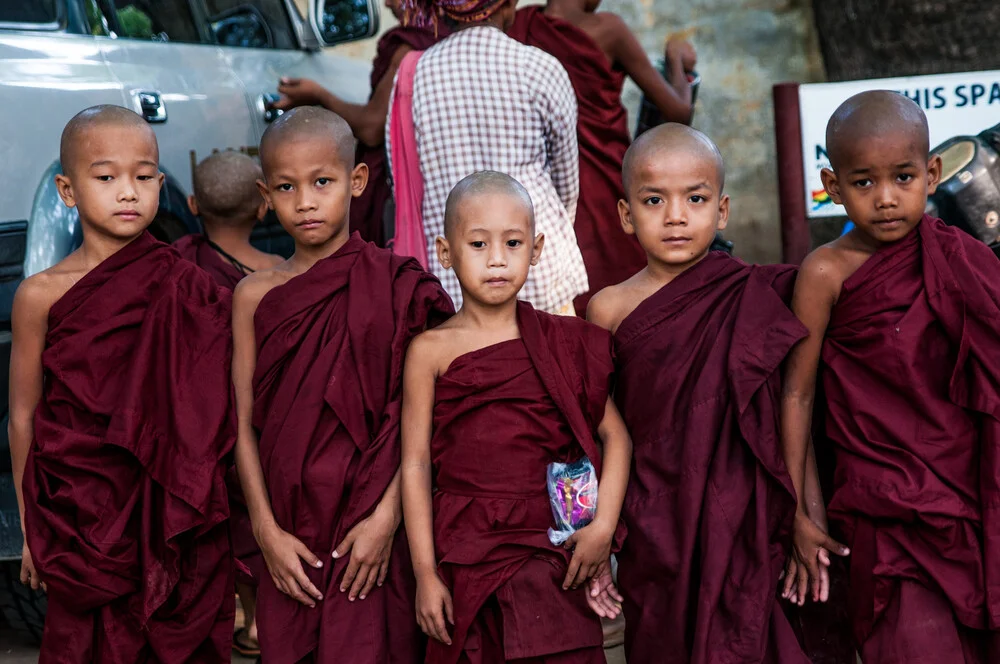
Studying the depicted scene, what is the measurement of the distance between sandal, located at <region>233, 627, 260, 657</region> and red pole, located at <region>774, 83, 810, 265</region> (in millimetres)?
2457

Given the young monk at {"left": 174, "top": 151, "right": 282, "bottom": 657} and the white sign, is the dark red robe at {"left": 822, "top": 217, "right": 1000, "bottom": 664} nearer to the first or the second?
the white sign

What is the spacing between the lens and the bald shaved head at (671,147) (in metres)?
3.01

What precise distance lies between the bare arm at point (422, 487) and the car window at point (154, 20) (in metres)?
2.23

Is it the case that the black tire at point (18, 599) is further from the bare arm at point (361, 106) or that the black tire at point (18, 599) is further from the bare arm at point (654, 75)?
the bare arm at point (654, 75)

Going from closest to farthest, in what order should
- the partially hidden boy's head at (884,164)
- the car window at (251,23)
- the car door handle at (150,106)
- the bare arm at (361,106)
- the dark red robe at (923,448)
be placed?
the dark red robe at (923,448) → the partially hidden boy's head at (884,164) → the car door handle at (150,106) → the bare arm at (361,106) → the car window at (251,23)

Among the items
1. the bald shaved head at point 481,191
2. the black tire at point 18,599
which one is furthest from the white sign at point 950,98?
the black tire at point 18,599

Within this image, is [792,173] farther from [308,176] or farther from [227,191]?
[308,176]

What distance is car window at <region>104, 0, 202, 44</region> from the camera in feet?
Answer: 14.5

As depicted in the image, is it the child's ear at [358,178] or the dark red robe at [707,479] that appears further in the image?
the child's ear at [358,178]

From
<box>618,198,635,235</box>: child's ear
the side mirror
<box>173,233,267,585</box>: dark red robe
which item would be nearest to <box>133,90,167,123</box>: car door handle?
<box>173,233,267,585</box>: dark red robe

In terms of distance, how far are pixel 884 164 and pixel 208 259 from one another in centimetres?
219

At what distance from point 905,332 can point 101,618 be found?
6.80 feet

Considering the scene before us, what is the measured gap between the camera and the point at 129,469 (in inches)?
117

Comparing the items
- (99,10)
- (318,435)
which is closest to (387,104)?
(99,10)
